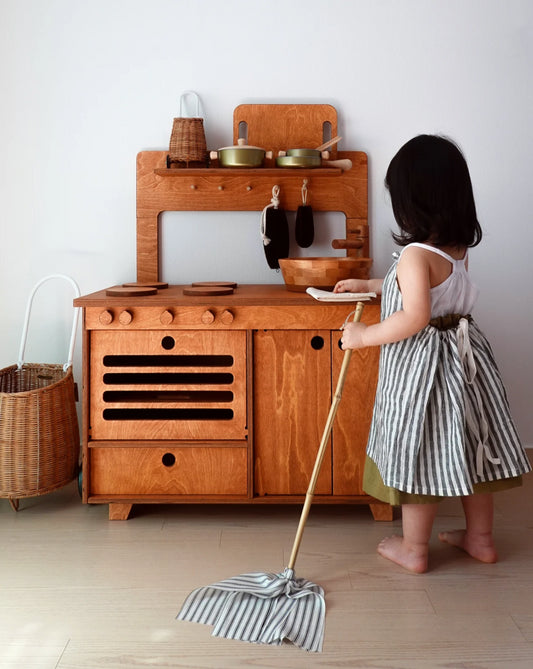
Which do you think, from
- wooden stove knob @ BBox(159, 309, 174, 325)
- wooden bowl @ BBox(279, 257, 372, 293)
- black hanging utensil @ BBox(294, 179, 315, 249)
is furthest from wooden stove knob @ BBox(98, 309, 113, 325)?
black hanging utensil @ BBox(294, 179, 315, 249)

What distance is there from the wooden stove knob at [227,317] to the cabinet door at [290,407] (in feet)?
0.30

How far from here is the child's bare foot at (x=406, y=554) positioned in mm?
1876

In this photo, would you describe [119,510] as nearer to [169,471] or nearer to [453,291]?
[169,471]

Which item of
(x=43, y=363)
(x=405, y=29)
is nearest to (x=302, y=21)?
(x=405, y=29)

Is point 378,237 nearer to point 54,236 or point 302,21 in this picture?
point 302,21

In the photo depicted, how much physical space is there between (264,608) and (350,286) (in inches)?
36.6

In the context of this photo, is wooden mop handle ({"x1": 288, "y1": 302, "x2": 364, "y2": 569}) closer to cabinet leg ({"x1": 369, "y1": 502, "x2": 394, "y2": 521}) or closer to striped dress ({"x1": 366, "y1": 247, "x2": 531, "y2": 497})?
striped dress ({"x1": 366, "y1": 247, "x2": 531, "y2": 497})

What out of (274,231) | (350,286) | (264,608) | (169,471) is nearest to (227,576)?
(264,608)

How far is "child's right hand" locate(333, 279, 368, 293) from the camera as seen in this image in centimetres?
212

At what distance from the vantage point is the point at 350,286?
212 cm

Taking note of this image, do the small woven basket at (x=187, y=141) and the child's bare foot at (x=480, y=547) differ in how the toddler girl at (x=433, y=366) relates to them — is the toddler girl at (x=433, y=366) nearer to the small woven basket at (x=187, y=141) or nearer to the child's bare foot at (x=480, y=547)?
the child's bare foot at (x=480, y=547)

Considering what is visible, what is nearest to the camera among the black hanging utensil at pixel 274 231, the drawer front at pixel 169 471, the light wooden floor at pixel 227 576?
the light wooden floor at pixel 227 576

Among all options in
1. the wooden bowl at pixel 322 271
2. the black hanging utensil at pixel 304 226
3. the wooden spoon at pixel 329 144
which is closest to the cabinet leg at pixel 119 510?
the wooden bowl at pixel 322 271

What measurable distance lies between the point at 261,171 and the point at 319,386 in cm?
81
